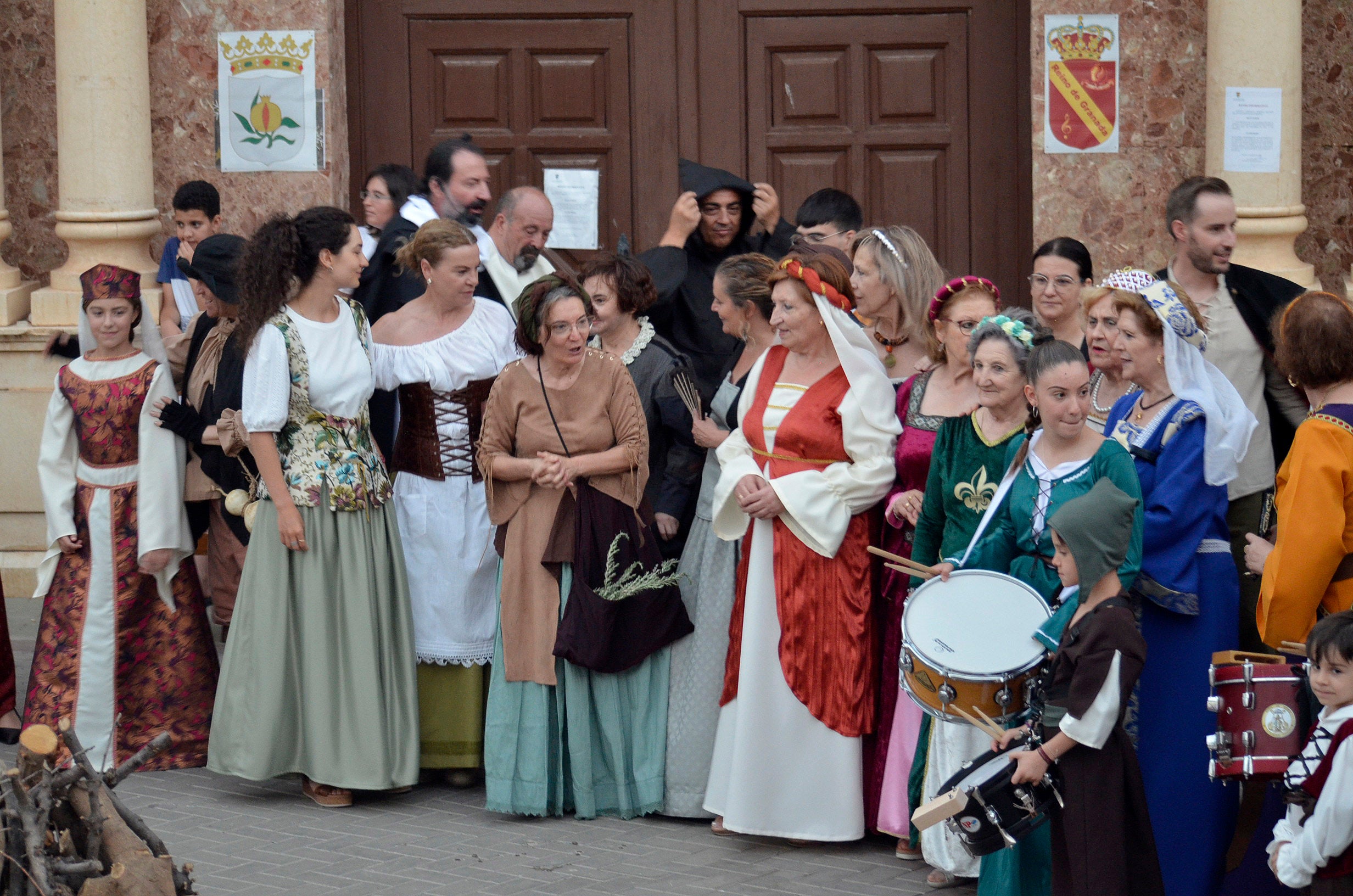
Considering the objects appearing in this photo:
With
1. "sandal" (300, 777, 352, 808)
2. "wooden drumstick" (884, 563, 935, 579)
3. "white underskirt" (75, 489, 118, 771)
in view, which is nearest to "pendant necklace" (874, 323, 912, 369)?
"wooden drumstick" (884, 563, 935, 579)

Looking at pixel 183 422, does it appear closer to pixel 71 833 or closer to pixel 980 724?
pixel 71 833

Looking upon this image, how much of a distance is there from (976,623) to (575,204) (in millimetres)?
4721

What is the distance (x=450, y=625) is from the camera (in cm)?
568

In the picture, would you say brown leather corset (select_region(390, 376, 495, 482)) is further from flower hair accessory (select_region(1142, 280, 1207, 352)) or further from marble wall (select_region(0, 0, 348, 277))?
marble wall (select_region(0, 0, 348, 277))

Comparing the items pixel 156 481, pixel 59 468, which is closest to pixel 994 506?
pixel 156 481

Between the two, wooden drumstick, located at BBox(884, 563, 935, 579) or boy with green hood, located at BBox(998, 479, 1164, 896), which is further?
wooden drumstick, located at BBox(884, 563, 935, 579)

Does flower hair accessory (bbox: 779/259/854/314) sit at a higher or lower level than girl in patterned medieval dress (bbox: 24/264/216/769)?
higher

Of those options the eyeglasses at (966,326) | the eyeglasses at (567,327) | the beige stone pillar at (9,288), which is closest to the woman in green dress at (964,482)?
the eyeglasses at (966,326)

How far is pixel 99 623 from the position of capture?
588cm

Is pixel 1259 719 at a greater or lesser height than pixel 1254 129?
lesser

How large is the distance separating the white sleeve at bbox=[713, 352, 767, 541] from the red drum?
68.0 inches

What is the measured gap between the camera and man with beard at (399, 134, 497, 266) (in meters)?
6.39

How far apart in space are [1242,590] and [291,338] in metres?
3.04

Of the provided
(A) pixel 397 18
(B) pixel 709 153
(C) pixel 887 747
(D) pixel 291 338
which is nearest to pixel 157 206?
(A) pixel 397 18
